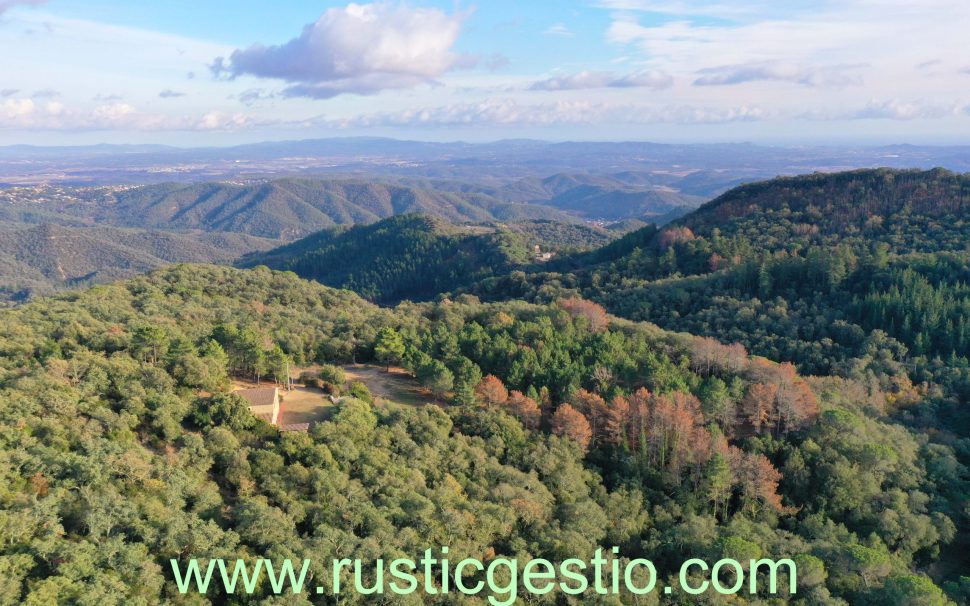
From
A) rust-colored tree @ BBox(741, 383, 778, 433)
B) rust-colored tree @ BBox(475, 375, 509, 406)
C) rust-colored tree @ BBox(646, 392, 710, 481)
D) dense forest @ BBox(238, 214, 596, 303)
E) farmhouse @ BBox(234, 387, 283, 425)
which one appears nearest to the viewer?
farmhouse @ BBox(234, 387, 283, 425)

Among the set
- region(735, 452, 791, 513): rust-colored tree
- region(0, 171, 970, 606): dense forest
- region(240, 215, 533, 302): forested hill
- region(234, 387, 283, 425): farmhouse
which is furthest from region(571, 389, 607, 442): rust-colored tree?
region(240, 215, 533, 302): forested hill

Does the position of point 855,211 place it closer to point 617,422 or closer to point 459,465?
point 617,422

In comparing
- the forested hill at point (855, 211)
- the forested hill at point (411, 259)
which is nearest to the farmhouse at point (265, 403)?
the forested hill at point (855, 211)

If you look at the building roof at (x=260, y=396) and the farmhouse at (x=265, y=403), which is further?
the building roof at (x=260, y=396)

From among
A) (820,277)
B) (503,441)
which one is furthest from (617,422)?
(820,277)

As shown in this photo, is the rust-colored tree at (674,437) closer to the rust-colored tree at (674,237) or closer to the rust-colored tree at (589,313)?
the rust-colored tree at (589,313)

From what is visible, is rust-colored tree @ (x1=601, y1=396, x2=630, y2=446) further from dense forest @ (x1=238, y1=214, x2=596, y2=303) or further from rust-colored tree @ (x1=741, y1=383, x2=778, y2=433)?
dense forest @ (x1=238, y1=214, x2=596, y2=303)
